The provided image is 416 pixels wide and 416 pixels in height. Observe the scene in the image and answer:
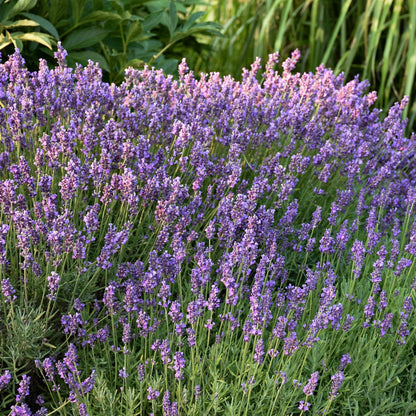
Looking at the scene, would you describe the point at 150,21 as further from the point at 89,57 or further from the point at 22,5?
the point at 22,5

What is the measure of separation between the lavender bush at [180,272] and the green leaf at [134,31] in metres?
0.97

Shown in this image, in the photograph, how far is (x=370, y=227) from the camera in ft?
8.54

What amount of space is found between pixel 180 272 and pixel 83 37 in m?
2.53

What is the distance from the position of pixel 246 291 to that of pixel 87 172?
2.60 ft

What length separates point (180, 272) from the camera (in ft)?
7.06

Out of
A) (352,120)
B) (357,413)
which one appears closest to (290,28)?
(352,120)

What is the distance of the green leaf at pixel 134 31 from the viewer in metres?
3.97

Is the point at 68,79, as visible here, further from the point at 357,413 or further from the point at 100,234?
the point at 357,413

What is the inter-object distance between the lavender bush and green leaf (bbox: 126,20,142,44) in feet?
3.18

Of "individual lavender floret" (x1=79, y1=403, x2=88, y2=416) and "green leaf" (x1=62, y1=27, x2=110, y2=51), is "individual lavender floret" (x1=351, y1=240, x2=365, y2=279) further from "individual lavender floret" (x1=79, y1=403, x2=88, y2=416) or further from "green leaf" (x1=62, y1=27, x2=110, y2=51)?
"green leaf" (x1=62, y1=27, x2=110, y2=51)

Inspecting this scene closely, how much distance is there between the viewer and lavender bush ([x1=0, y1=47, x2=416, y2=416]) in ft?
6.24

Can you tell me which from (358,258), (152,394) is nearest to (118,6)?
(358,258)

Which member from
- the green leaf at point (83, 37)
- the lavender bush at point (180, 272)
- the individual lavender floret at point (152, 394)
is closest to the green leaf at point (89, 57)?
the green leaf at point (83, 37)

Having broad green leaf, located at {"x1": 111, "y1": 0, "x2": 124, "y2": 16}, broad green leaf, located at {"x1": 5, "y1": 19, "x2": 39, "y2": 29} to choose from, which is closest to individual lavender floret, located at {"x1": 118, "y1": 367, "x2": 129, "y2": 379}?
broad green leaf, located at {"x1": 5, "y1": 19, "x2": 39, "y2": 29}
